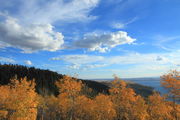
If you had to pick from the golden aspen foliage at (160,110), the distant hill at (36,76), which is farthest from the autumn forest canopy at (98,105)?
the distant hill at (36,76)

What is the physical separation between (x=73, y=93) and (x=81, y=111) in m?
7.48

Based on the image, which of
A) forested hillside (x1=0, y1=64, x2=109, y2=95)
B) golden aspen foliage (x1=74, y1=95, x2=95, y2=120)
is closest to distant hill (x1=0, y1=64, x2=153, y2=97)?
forested hillside (x1=0, y1=64, x2=109, y2=95)

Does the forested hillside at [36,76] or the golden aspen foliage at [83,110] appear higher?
the forested hillside at [36,76]

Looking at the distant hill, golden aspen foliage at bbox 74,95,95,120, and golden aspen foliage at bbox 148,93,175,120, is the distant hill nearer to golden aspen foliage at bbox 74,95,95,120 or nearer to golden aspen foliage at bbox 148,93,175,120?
golden aspen foliage at bbox 74,95,95,120

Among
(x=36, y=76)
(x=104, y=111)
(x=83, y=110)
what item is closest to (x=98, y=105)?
(x=104, y=111)

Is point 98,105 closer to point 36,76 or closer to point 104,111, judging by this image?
point 104,111

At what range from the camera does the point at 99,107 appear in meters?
41.7

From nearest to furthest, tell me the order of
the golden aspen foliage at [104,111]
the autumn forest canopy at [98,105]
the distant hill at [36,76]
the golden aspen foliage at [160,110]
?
the autumn forest canopy at [98,105] < the golden aspen foliage at [160,110] < the golden aspen foliage at [104,111] < the distant hill at [36,76]

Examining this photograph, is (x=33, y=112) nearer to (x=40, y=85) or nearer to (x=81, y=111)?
(x=81, y=111)

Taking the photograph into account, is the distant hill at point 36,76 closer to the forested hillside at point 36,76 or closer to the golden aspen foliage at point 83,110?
the forested hillside at point 36,76

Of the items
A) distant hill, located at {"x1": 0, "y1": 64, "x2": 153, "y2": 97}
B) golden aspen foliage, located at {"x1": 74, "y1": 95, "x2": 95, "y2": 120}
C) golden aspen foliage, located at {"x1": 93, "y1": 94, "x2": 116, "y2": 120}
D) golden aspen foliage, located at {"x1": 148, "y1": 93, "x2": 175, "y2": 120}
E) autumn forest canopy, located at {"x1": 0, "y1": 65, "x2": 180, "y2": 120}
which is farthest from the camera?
distant hill, located at {"x1": 0, "y1": 64, "x2": 153, "y2": 97}

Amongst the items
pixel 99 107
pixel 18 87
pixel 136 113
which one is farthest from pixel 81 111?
pixel 18 87

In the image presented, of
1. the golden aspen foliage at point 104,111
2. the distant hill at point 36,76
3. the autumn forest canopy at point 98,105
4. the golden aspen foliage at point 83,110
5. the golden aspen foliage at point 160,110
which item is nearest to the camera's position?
the autumn forest canopy at point 98,105

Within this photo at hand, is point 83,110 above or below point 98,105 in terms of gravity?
below
